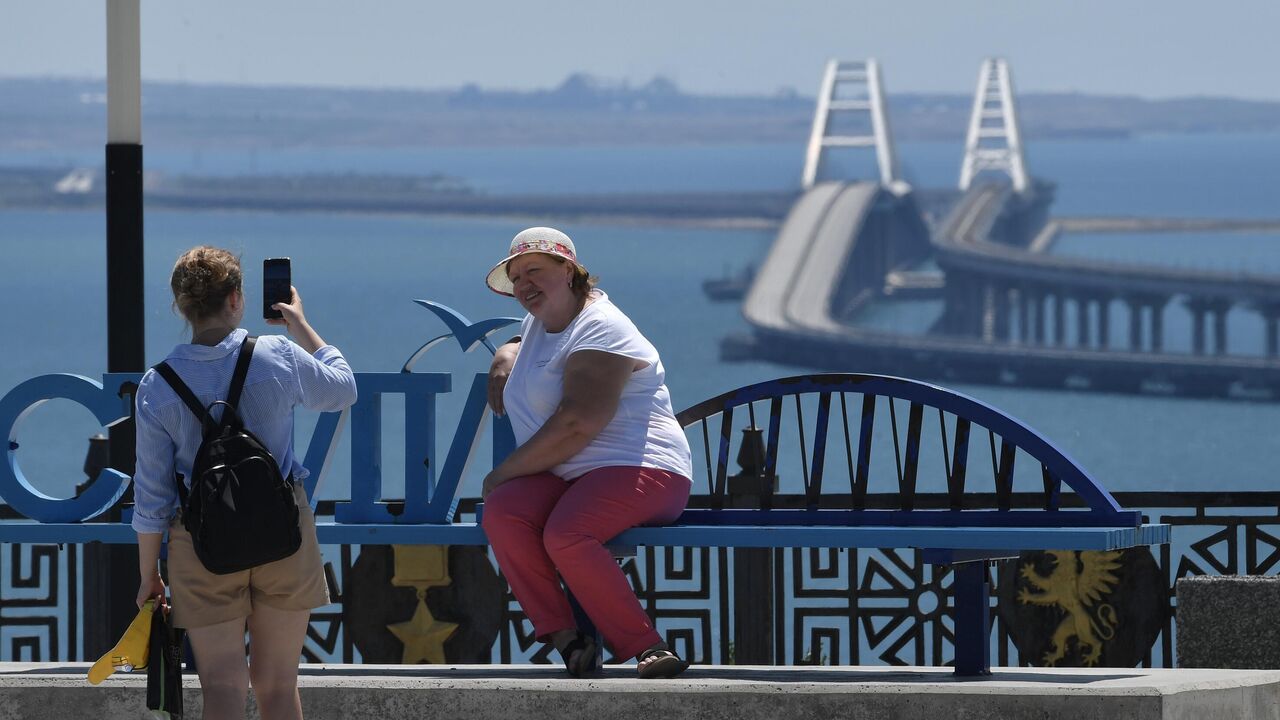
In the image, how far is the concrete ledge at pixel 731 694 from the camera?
527 centimetres

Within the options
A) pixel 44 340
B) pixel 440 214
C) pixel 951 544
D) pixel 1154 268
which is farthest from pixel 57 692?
pixel 440 214

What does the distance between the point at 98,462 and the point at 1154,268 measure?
340ft

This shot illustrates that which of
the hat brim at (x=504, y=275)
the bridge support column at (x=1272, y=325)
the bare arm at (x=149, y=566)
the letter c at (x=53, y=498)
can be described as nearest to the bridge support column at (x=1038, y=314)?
the bridge support column at (x=1272, y=325)

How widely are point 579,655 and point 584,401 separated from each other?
2.50 feet

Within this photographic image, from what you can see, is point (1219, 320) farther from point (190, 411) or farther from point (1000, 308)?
point (190, 411)

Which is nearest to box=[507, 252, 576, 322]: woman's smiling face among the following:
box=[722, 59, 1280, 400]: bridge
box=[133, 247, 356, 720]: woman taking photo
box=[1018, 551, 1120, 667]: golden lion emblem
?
box=[133, 247, 356, 720]: woman taking photo

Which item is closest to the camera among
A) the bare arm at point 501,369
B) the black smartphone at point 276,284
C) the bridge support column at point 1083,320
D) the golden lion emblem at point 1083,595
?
the black smartphone at point 276,284

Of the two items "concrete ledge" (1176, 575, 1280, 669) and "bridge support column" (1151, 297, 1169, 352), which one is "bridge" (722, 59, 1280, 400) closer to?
"bridge support column" (1151, 297, 1169, 352)

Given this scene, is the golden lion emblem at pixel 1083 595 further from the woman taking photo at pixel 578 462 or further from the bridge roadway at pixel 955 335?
the bridge roadway at pixel 955 335

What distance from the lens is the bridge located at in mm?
94500

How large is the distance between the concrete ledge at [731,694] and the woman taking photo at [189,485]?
89 centimetres

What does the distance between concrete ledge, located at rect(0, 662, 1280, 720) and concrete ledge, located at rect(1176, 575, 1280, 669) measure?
1.77 feet

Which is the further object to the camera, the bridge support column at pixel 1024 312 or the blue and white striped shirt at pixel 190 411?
the bridge support column at pixel 1024 312

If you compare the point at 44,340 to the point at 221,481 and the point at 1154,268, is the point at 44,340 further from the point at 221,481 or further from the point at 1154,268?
the point at 221,481
